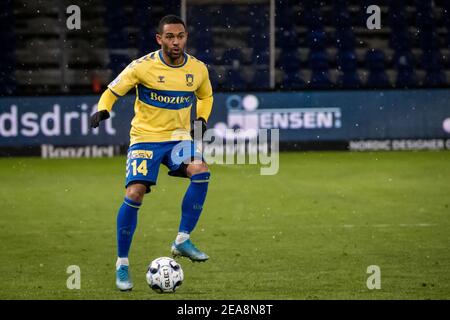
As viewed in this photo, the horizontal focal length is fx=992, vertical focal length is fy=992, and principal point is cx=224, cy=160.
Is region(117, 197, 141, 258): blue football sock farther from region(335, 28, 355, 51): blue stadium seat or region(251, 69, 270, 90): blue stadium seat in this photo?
region(335, 28, 355, 51): blue stadium seat

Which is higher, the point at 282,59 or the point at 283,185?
the point at 282,59

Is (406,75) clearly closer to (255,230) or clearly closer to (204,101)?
(255,230)

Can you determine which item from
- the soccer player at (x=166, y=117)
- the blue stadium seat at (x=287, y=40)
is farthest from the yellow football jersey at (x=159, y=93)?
the blue stadium seat at (x=287, y=40)

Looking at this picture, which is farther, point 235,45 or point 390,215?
point 235,45

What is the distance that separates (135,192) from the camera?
691 cm

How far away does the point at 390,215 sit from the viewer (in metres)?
10.2

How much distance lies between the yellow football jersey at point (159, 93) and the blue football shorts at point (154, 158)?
52 millimetres

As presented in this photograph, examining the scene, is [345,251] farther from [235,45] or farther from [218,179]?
[235,45]

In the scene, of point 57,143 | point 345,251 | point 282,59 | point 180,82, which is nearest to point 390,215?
point 345,251

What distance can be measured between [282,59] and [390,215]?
10.2 metres

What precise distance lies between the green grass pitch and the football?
0.09 metres

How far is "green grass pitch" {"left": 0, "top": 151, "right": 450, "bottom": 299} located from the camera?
21.7 feet

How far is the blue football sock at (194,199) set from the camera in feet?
23.8

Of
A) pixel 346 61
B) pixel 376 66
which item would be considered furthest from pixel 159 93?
pixel 376 66
